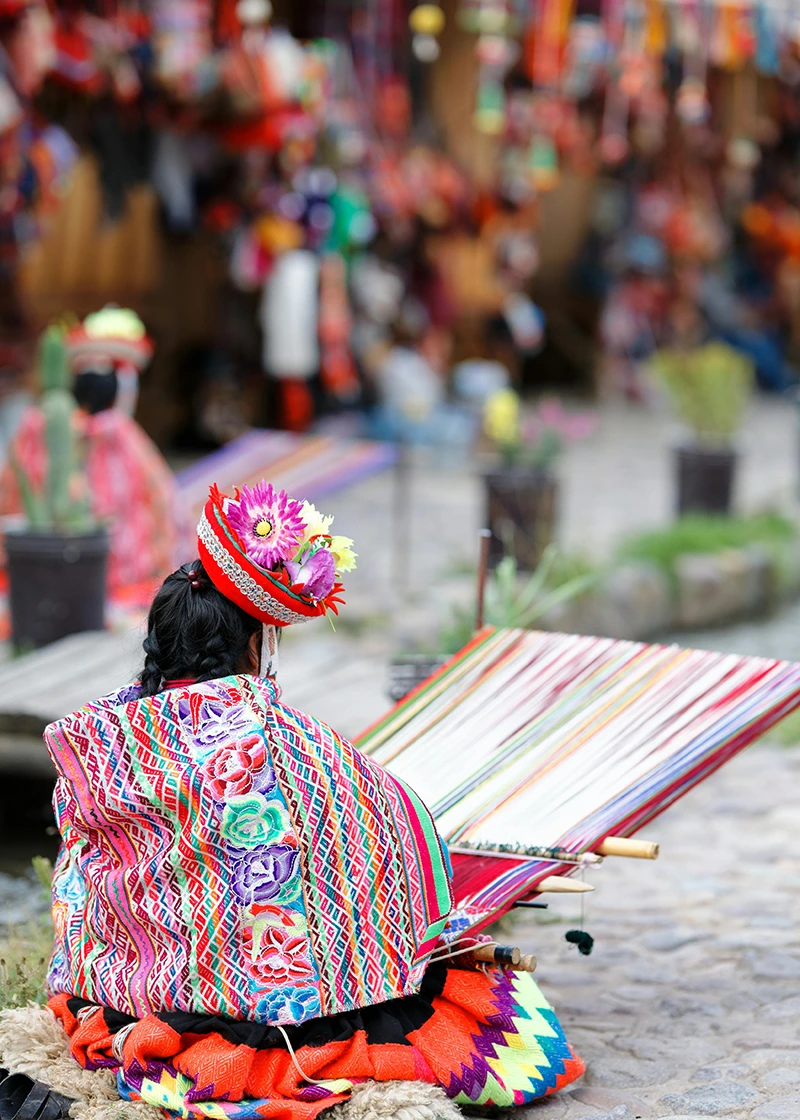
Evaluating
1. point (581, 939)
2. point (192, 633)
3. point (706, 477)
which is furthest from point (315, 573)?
point (706, 477)

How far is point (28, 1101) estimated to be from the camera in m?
2.55

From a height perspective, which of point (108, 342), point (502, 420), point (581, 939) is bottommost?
point (581, 939)

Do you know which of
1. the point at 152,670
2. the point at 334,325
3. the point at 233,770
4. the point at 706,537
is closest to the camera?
the point at 233,770

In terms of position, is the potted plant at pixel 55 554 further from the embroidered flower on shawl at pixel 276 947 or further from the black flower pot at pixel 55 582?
the embroidered flower on shawl at pixel 276 947

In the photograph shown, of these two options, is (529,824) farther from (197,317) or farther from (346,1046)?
(197,317)

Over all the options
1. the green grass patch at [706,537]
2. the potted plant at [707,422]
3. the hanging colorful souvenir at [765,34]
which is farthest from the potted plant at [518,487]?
the hanging colorful souvenir at [765,34]

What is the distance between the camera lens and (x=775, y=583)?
7570 mm

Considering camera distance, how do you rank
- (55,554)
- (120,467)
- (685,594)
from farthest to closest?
(685,594)
(120,467)
(55,554)

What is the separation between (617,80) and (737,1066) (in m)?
9.63

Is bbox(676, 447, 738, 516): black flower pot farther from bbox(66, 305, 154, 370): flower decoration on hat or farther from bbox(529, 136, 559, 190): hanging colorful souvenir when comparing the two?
bbox(529, 136, 559, 190): hanging colorful souvenir

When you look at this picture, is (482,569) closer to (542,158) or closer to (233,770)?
(233,770)

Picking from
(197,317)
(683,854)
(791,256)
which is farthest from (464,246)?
(683,854)

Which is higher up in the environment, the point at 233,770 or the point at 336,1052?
the point at 233,770

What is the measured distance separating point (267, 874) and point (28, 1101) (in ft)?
1.64
